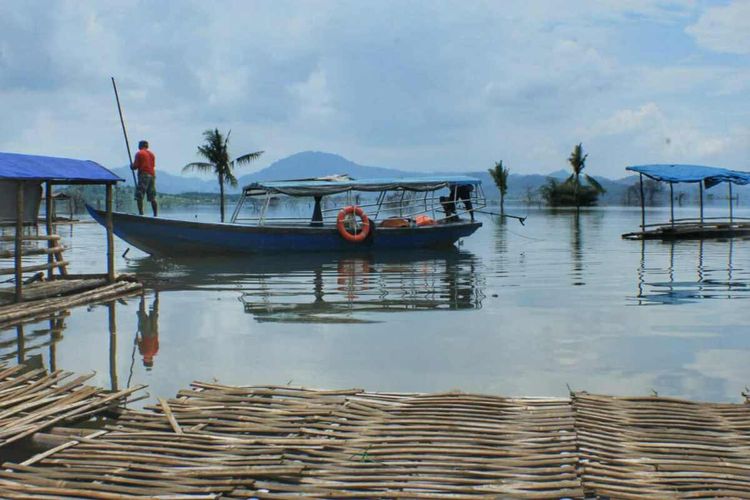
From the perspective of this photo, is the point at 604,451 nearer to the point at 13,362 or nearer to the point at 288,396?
the point at 288,396

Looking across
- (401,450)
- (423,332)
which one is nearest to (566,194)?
(423,332)

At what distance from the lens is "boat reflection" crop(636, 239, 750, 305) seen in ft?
43.4

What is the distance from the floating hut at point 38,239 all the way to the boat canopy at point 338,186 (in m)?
9.46

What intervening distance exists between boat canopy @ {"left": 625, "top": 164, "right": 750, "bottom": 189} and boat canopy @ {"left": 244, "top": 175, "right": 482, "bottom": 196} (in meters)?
9.88

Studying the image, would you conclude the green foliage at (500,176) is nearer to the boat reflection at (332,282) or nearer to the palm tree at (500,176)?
the palm tree at (500,176)

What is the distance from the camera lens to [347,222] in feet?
71.8

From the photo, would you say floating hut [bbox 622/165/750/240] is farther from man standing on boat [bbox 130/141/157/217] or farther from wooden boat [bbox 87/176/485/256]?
man standing on boat [bbox 130/141/157/217]

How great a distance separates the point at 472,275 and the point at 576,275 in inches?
90.6

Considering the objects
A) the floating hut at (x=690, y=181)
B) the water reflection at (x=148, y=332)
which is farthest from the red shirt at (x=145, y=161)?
the floating hut at (x=690, y=181)

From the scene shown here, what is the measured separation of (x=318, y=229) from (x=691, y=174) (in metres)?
15.9

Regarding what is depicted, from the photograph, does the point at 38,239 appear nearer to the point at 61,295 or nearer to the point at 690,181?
the point at 61,295

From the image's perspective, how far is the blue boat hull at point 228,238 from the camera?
68.2 feet

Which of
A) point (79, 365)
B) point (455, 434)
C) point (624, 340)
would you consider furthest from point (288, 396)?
point (624, 340)

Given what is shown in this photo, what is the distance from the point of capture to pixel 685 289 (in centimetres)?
1417
